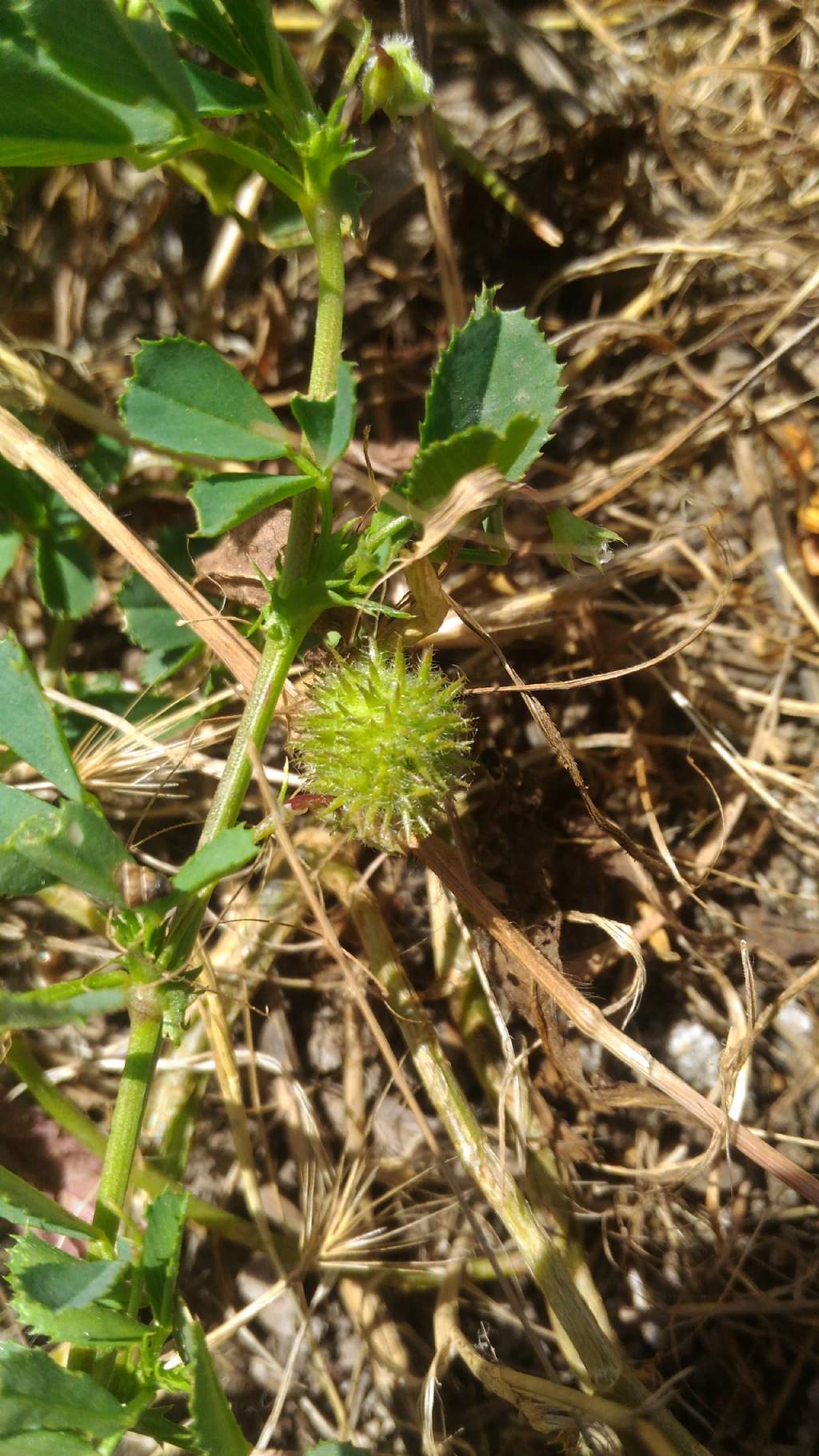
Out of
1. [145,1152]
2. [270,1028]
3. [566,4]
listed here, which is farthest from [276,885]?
[566,4]

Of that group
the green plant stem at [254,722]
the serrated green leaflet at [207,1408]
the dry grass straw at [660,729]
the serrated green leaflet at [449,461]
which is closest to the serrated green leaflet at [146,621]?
the dry grass straw at [660,729]

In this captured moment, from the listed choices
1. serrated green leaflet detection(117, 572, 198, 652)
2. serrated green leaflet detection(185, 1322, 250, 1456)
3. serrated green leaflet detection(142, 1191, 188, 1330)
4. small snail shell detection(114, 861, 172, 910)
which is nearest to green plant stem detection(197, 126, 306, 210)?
serrated green leaflet detection(117, 572, 198, 652)

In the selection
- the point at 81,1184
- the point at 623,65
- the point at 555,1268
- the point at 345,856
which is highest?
the point at 623,65

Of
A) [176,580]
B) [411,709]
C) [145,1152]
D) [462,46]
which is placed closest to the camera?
[411,709]

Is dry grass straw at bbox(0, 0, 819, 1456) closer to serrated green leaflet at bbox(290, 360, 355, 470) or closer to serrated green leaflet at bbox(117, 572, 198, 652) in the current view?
serrated green leaflet at bbox(117, 572, 198, 652)

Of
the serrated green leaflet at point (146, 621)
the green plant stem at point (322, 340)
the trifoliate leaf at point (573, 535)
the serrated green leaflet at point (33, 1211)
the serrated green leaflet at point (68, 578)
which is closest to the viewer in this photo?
the serrated green leaflet at point (33, 1211)

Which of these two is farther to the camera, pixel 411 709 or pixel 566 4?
pixel 566 4

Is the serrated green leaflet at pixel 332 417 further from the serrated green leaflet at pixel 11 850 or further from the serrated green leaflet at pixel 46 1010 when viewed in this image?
the serrated green leaflet at pixel 46 1010

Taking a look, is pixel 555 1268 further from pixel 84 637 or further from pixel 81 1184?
pixel 84 637
